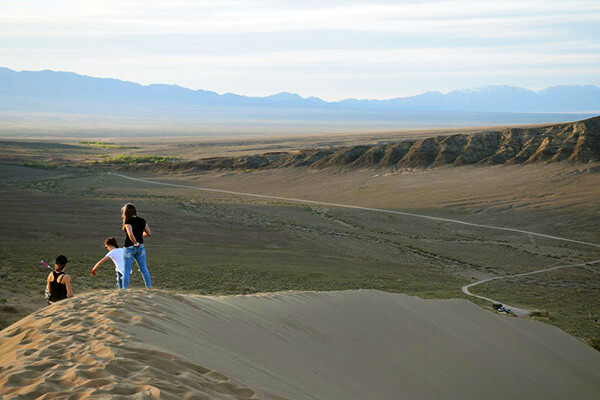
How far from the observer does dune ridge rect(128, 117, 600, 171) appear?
51.0 meters

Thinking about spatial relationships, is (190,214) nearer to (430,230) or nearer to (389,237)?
(389,237)

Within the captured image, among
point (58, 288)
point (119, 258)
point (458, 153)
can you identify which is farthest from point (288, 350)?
point (458, 153)

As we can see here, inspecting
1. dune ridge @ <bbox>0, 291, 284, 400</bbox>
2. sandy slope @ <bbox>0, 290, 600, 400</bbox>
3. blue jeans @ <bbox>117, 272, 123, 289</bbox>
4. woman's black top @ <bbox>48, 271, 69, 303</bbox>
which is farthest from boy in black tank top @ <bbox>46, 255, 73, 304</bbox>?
blue jeans @ <bbox>117, 272, 123, 289</bbox>

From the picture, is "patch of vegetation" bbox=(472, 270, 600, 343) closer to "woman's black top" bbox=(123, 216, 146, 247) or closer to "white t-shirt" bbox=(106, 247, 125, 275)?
"woman's black top" bbox=(123, 216, 146, 247)

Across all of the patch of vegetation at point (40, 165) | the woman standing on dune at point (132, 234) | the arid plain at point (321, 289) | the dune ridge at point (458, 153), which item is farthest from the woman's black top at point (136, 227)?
the patch of vegetation at point (40, 165)

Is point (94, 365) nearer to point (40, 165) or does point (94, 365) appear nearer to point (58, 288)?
point (58, 288)

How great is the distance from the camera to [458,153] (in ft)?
185

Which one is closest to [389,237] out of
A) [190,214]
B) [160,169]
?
[190,214]

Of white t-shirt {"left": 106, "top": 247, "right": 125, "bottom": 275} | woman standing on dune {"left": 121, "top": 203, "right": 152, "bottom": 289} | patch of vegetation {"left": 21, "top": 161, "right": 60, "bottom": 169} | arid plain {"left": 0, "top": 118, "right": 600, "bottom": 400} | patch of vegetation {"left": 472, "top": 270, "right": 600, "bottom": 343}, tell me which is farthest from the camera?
patch of vegetation {"left": 21, "top": 161, "right": 60, "bottom": 169}

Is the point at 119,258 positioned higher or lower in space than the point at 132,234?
lower

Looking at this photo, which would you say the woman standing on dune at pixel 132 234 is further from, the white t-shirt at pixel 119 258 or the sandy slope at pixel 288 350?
the sandy slope at pixel 288 350

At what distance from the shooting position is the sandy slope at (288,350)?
4523 mm

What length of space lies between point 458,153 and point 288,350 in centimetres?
5268

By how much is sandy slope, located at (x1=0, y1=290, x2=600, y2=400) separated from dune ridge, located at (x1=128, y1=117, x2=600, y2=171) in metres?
43.9
